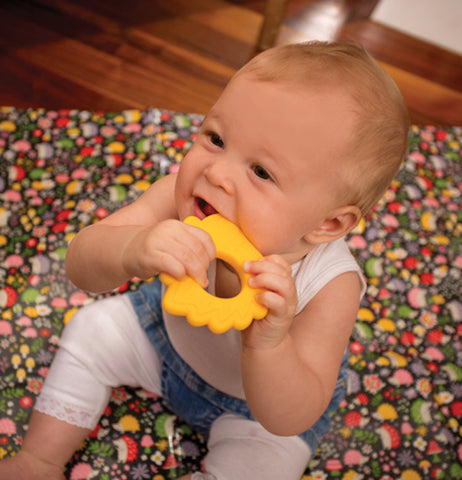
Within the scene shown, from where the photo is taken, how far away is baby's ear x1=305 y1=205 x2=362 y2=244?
616 millimetres

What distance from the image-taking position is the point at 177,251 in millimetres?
511

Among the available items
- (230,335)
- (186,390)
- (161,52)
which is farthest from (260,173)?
(161,52)

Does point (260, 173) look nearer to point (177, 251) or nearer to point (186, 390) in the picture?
point (177, 251)

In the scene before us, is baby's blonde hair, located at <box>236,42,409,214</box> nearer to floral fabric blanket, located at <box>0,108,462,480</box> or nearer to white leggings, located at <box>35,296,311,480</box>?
white leggings, located at <box>35,296,311,480</box>

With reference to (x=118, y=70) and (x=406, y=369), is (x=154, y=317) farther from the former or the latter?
(x=118, y=70)

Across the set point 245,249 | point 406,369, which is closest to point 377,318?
point 406,369

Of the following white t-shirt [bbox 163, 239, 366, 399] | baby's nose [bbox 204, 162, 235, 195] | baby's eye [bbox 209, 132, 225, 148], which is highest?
baby's eye [bbox 209, 132, 225, 148]

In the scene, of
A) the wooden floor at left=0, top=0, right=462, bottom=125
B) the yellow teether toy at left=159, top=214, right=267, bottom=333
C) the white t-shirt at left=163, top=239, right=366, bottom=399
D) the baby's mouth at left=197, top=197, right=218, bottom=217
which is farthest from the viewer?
the wooden floor at left=0, top=0, right=462, bottom=125

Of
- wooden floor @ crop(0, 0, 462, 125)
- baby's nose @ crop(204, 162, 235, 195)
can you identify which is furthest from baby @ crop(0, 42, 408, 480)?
wooden floor @ crop(0, 0, 462, 125)

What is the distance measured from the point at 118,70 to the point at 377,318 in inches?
38.0

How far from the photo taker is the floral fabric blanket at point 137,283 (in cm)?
85

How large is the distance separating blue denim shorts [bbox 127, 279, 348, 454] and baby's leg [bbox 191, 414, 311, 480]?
0.06 ft

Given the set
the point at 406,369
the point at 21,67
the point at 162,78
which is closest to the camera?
the point at 406,369

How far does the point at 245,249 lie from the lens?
22.2 inches
